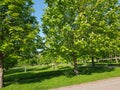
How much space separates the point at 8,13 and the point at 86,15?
10.1 metres

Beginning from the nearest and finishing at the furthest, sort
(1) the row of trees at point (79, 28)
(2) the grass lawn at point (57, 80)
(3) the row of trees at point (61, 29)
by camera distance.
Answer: (2) the grass lawn at point (57, 80) < (3) the row of trees at point (61, 29) < (1) the row of trees at point (79, 28)

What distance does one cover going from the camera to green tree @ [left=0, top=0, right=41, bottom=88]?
2495 centimetres

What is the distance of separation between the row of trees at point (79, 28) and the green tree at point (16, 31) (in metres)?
2.54

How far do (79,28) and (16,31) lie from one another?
306 inches

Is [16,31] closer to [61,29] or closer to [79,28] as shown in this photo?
[61,29]

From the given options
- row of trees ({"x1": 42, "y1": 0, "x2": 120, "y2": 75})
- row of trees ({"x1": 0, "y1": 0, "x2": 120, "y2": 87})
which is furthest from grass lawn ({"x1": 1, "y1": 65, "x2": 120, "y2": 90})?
row of trees ({"x1": 42, "y1": 0, "x2": 120, "y2": 75})

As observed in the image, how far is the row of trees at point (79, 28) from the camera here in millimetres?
27938

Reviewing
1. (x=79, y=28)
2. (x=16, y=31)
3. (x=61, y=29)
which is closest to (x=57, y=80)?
(x=61, y=29)

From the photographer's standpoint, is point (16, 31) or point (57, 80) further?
point (57, 80)

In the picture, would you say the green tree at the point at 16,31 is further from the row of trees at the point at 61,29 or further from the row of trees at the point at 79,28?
the row of trees at the point at 79,28

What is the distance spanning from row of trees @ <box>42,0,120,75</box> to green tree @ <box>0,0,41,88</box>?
2541 millimetres

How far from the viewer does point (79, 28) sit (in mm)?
28188

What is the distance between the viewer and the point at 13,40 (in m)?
24.9

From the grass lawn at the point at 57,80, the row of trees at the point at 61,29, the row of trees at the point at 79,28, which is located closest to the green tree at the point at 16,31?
the row of trees at the point at 61,29
